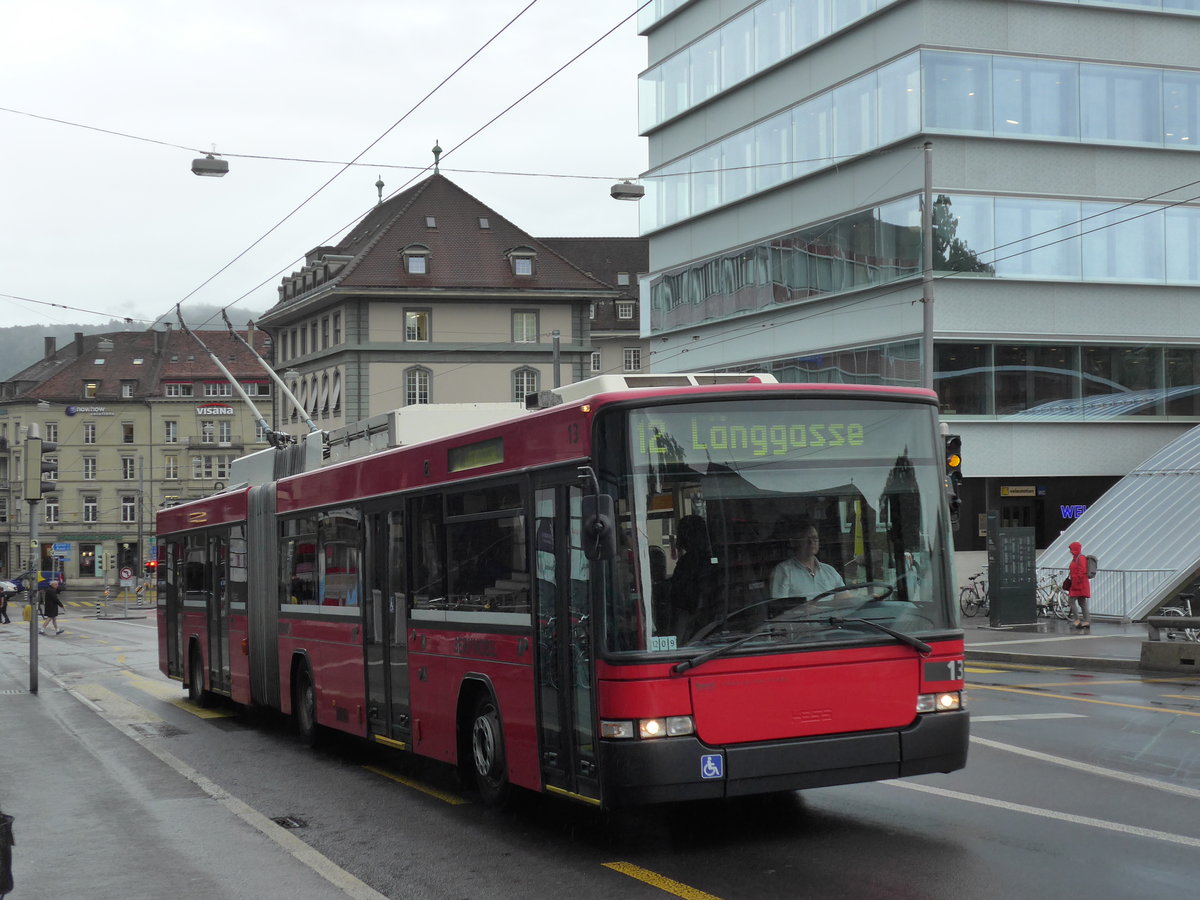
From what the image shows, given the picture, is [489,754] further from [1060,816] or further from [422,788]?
[1060,816]

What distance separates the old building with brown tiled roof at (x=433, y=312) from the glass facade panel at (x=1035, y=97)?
125 feet

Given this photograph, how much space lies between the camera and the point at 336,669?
13773 millimetres

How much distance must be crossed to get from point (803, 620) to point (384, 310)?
6721 cm

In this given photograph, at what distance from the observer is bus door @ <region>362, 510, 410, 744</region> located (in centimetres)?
1188

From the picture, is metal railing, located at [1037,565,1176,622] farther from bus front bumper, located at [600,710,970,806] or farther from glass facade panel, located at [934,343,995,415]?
bus front bumper, located at [600,710,970,806]

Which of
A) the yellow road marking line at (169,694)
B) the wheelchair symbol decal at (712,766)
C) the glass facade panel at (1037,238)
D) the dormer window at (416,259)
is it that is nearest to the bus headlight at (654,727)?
the wheelchair symbol decal at (712,766)

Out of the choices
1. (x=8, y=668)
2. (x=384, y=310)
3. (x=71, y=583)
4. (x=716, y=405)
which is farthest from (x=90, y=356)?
(x=716, y=405)

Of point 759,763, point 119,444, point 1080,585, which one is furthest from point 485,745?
point 119,444

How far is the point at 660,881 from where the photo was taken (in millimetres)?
7859

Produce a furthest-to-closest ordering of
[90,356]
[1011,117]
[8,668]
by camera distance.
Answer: [90,356], [1011,117], [8,668]

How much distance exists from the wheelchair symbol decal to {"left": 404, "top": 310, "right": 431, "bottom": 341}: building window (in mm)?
67510

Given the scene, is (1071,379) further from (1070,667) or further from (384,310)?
(384,310)

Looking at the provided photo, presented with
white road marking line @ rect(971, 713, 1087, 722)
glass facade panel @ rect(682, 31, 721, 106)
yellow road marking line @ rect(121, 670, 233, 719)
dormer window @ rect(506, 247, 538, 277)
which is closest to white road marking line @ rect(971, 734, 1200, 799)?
white road marking line @ rect(971, 713, 1087, 722)

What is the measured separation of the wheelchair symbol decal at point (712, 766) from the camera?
817 cm
